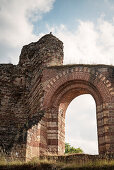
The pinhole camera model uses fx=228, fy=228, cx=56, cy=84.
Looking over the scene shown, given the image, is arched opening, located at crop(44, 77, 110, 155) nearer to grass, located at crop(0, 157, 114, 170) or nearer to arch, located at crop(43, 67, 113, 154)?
arch, located at crop(43, 67, 113, 154)

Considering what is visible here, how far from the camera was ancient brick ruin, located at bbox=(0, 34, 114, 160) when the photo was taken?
9273mm

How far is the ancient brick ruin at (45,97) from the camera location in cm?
927

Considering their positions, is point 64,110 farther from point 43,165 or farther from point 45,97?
point 43,165

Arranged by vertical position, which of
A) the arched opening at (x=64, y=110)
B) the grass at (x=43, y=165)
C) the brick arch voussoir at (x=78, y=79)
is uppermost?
the brick arch voussoir at (x=78, y=79)

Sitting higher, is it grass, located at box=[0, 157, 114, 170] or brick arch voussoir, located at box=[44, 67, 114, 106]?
brick arch voussoir, located at box=[44, 67, 114, 106]

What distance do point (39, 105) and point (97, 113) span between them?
108 inches

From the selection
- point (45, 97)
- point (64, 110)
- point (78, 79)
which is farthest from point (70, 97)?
point (45, 97)

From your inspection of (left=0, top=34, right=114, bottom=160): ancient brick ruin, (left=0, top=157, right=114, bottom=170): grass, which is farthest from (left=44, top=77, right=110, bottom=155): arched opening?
(left=0, top=157, right=114, bottom=170): grass

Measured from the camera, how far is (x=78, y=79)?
1075 cm

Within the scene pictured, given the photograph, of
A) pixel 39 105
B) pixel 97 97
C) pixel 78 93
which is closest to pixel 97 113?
pixel 97 97

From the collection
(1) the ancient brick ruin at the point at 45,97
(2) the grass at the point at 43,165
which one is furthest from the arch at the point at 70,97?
(2) the grass at the point at 43,165

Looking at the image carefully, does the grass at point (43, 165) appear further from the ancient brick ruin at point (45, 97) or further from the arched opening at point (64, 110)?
the arched opening at point (64, 110)

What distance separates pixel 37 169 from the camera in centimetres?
736

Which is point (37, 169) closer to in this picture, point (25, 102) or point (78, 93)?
point (78, 93)
